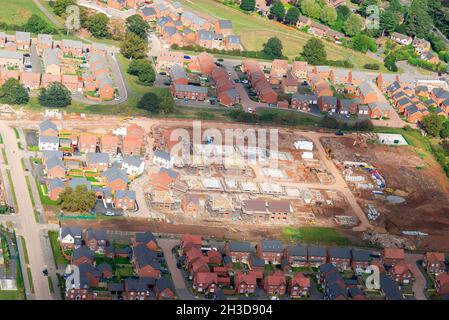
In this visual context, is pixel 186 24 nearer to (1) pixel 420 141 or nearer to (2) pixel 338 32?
(2) pixel 338 32

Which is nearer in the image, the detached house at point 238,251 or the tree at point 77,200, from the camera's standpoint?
the detached house at point 238,251

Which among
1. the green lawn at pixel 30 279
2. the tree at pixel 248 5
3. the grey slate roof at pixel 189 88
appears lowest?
the tree at pixel 248 5

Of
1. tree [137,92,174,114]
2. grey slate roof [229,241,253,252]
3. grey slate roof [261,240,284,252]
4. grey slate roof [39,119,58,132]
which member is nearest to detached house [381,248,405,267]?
grey slate roof [261,240,284,252]

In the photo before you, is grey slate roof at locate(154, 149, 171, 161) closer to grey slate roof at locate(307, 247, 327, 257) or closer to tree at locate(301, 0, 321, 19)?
grey slate roof at locate(307, 247, 327, 257)

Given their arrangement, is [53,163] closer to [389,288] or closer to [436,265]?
[389,288]

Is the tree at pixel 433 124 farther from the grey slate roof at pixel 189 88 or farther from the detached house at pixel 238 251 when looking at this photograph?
the detached house at pixel 238 251

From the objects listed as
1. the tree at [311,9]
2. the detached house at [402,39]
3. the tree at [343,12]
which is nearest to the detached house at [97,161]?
the tree at [311,9]

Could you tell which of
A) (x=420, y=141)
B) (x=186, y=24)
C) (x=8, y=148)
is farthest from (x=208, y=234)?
(x=186, y=24)
